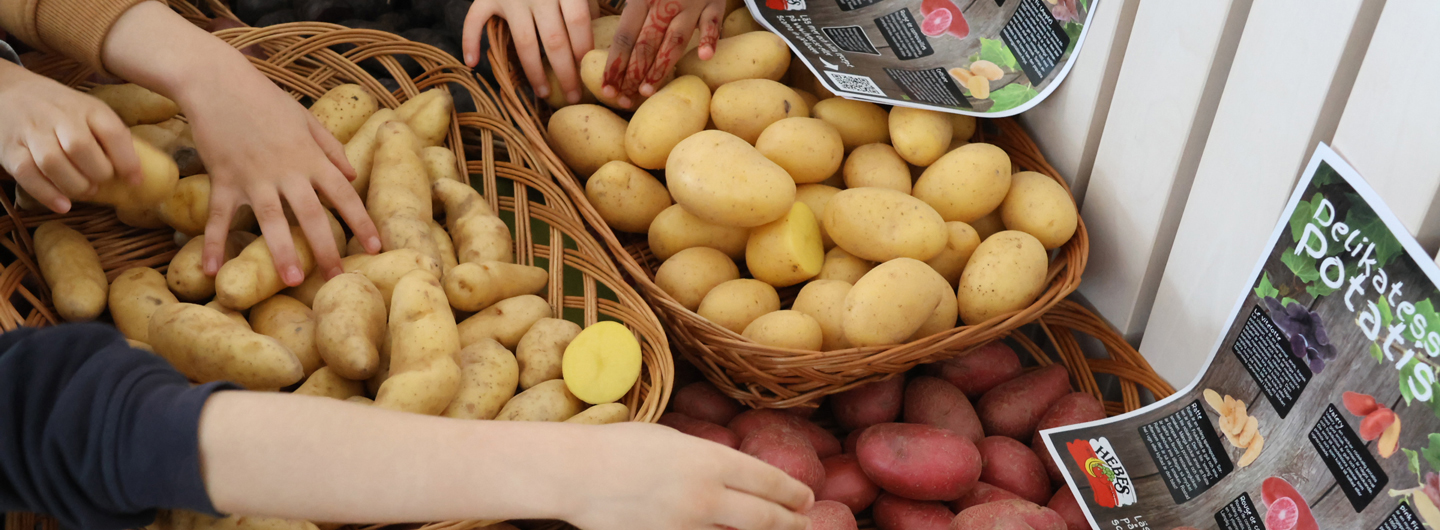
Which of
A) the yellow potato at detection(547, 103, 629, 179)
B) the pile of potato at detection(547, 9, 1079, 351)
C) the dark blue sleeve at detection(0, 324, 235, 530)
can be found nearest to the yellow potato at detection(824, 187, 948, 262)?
the pile of potato at detection(547, 9, 1079, 351)

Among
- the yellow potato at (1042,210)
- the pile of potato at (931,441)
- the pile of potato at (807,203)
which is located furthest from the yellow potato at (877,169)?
the pile of potato at (931,441)

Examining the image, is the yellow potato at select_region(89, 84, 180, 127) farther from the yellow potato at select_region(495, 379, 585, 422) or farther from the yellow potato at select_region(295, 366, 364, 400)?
the yellow potato at select_region(495, 379, 585, 422)

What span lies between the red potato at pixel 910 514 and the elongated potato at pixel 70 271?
→ 804 mm

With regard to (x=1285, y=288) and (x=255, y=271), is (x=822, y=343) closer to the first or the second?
(x=1285, y=288)

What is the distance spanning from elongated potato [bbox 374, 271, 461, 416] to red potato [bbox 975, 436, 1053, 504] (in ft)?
1.84

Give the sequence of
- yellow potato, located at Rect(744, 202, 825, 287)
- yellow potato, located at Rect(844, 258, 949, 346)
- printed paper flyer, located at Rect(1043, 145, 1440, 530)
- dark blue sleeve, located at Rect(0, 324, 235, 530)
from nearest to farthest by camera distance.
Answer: dark blue sleeve, located at Rect(0, 324, 235, 530)
printed paper flyer, located at Rect(1043, 145, 1440, 530)
yellow potato, located at Rect(844, 258, 949, 346)
yellow potato, located at Rect(744, 202, 825, 287)

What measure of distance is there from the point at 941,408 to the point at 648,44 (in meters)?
0.58

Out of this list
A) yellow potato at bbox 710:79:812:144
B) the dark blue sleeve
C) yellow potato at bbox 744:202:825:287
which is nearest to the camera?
the dark blue sleeve

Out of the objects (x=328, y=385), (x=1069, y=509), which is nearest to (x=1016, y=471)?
(x=1069, y=509)

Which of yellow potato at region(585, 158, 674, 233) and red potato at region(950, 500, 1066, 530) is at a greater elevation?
yellow potato at region(585, 158, 674, 233)

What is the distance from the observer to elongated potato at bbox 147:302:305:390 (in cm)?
77

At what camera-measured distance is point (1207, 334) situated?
901mm

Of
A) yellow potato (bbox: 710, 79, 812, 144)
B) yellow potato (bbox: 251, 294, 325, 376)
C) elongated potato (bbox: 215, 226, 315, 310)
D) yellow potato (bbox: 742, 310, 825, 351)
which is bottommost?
yellow potato (bbox: 742, 310, 825, 351)

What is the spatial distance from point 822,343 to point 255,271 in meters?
0.59
